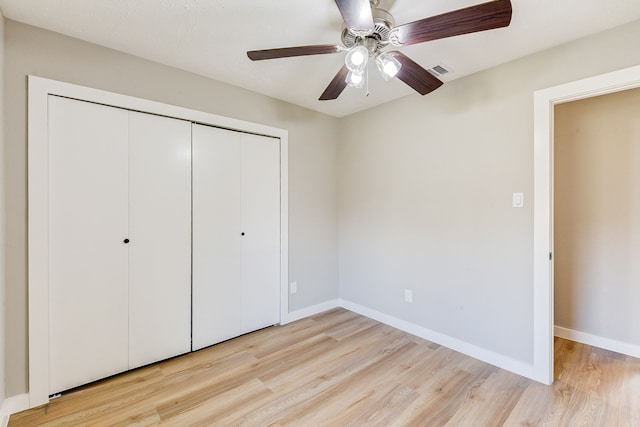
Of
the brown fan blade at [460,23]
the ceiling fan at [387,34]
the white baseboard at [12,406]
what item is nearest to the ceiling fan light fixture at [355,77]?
the ceiling fan at [387,34]

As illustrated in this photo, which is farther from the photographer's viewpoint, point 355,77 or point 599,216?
point 599,216

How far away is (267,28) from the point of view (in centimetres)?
180

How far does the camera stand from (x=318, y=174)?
337cm

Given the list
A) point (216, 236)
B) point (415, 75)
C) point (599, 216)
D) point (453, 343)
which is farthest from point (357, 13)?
point (599, 216)

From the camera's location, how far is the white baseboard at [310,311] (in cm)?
312

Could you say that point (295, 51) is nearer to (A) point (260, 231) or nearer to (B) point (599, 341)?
(A) point (260, 231)

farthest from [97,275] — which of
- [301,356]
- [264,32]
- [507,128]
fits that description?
[507,128]

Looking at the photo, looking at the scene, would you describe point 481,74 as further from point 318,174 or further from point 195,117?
point 195,117

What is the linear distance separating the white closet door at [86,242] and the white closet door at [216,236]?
520 millimetres

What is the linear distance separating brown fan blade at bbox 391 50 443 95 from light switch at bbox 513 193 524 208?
3.42 ft

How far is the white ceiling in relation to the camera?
1.60 metres

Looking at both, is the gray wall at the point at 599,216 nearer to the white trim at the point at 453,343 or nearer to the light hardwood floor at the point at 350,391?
the light hardwood floor at the point at 350,391

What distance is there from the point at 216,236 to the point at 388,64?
75.9 inches

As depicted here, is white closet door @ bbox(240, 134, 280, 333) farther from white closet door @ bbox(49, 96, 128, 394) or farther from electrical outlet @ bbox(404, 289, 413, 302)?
electrical outlet @ bbox(404, 289, 413, 302)
